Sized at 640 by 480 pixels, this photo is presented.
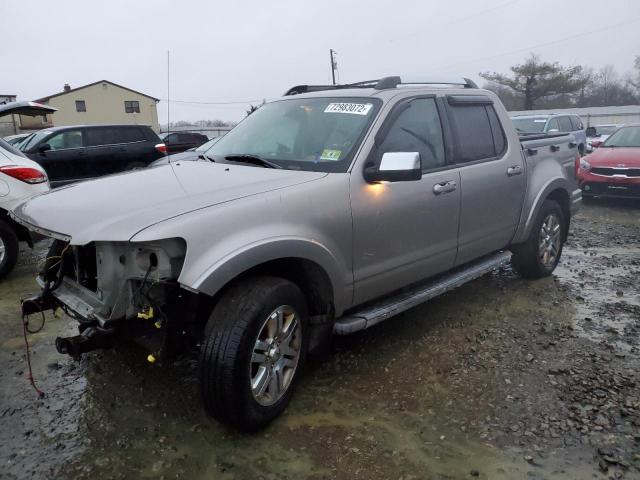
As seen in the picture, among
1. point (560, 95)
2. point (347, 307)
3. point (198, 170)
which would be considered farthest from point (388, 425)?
point (560, 95)

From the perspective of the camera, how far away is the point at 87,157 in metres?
10.3

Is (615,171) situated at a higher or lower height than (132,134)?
lower

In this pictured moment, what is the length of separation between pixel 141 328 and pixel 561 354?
2.92 m

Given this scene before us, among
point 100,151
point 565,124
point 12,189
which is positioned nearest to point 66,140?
point 100,151

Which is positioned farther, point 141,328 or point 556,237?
point 556,237

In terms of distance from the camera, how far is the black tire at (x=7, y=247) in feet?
17.2

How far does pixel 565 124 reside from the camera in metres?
15.4

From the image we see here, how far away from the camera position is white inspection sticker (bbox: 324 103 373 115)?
348cm

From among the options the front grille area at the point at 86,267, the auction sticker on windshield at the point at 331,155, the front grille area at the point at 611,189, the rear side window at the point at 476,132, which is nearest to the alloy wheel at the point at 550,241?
the rear side window at the point at 476,132

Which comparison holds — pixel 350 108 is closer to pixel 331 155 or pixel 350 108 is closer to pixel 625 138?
pixel 331 155

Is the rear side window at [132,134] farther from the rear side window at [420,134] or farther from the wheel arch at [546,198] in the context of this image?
the wheel arch at [546,198]

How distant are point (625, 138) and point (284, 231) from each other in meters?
10.2

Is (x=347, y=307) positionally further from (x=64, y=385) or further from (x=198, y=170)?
(x=64, y=385)

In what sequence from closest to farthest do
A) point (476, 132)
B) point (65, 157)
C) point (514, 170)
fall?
1. point (476, 132)
2. point (514, 170)
3. point (65, 157)
